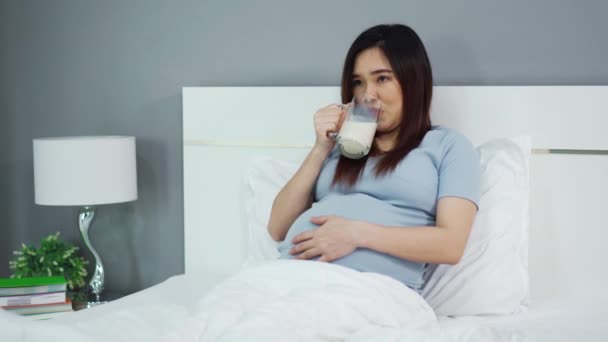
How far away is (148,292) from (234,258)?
396 millimetres

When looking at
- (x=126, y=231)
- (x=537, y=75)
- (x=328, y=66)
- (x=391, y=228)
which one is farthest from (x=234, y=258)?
(x=537, y=75)

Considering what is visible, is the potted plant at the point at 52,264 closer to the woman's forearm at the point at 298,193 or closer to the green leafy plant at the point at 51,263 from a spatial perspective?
the green leafy plant at the point at 51,263

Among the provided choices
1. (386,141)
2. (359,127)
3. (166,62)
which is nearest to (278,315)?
(359,127)

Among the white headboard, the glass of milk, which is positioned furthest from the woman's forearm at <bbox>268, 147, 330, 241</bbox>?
the white headboard

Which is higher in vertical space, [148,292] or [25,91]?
[25,91]

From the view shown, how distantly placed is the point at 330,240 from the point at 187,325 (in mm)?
436

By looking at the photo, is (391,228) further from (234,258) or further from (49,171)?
(49,171)

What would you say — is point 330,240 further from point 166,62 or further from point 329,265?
point 166,62

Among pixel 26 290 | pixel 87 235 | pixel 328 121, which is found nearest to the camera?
pixel 328 121

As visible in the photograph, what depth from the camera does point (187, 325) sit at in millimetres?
1424

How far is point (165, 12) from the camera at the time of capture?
8.58 ft

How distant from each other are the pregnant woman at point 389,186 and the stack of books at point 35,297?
2.63 ft

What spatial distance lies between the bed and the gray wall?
4.9 inches

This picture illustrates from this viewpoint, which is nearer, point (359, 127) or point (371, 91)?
point (359, 127)
